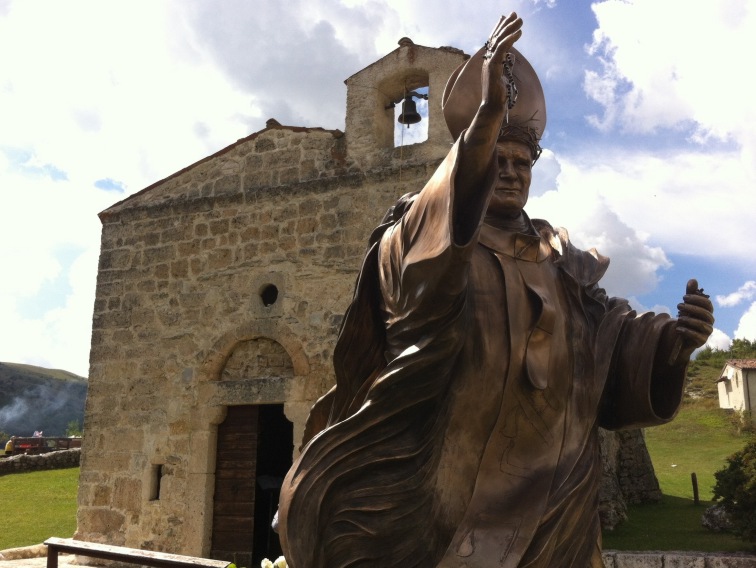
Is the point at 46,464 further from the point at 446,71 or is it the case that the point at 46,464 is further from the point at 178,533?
the point at 446,71


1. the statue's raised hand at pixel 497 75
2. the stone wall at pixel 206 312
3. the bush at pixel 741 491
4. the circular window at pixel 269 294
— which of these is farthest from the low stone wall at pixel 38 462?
the statue's raised hand at pixel 497 75

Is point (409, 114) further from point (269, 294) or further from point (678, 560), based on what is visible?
point (678, 560)

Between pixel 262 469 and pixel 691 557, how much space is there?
5.57 m

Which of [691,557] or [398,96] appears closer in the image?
[691,557]

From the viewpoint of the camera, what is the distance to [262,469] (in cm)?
1070

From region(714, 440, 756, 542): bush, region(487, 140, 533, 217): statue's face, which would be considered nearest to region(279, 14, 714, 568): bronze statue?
region(487, 140, 533, 217): statue's face

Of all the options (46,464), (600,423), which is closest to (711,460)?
(600,423)

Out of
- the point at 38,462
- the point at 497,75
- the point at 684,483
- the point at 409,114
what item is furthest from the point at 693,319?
the point at 38,462

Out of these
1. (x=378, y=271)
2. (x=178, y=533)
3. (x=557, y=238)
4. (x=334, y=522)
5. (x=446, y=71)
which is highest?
(x=446, y=71)

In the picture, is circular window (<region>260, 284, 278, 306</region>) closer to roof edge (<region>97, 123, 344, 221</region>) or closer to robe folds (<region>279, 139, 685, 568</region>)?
roof edge (<region>97, 123, 344, 221</region>)

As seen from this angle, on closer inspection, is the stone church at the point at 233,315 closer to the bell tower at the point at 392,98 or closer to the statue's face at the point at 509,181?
the bell tower at the point at 392,98

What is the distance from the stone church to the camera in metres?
9.81

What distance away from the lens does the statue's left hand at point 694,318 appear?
2383 mm

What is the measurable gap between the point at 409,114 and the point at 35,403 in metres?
63.8
